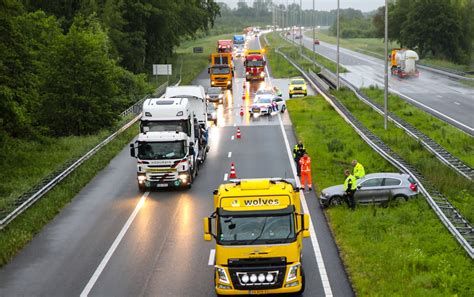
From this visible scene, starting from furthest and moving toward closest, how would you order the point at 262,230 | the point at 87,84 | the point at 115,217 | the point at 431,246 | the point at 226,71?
the point at 226,71 < the point at 87,84 < the point at 115,217 < the point at 431,246 < the point at 262,230

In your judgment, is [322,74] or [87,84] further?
[322,74]

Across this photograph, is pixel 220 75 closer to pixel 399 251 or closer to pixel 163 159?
pixel 163 159

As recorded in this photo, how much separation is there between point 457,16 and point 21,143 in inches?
3638

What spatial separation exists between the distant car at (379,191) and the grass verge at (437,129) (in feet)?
30.6

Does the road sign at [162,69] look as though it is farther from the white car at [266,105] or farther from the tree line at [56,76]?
the white car at [266,105]

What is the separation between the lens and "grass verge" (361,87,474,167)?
3876 cm

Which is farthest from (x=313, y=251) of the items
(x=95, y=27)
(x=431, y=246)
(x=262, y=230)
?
(x=95, y=27)

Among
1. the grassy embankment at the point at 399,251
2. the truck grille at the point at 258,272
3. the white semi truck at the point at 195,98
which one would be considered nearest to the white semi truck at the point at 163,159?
the grassy embankment at the point at 399,251

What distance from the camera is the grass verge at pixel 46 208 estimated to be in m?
22.9

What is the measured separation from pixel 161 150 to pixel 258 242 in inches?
558

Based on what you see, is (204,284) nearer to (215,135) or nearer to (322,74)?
(215,135)

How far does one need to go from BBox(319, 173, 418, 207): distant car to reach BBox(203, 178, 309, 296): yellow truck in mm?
9512

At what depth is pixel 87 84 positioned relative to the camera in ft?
155

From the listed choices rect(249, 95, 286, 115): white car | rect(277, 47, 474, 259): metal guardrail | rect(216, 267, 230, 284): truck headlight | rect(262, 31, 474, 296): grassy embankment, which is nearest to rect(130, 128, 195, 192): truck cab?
rect(262, 31, 474, 296): grassy embankment
